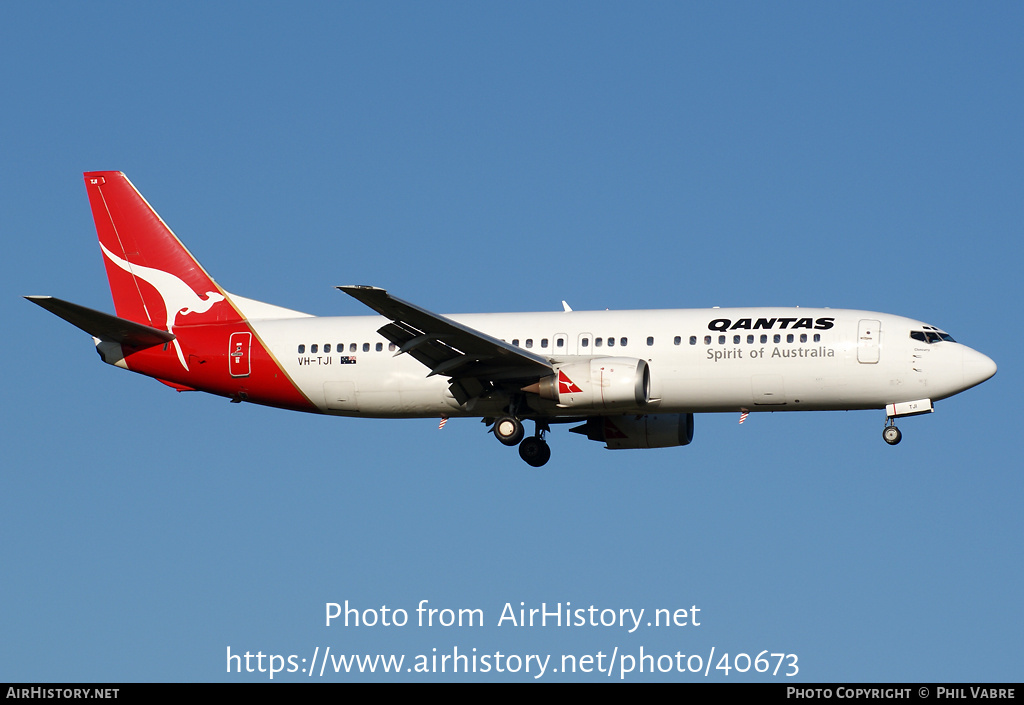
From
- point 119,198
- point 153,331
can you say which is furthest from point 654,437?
point 119,198

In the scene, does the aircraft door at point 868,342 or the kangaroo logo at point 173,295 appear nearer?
the aircraft door at point 868,342

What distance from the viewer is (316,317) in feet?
162

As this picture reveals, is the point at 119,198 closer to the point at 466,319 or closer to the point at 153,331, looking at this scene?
the point at 153,331

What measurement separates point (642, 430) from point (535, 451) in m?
3.64

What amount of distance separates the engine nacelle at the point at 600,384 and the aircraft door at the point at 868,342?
20.7 ft

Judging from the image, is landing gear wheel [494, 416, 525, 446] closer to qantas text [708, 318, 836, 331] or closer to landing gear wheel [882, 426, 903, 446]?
qantas text [708, 318, 836, 331]

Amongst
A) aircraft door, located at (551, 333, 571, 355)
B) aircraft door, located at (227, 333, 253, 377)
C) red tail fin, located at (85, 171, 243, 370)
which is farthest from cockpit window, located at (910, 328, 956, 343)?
red tail fin, located at (85, 171, 243, 370)

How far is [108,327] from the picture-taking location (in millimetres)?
47656

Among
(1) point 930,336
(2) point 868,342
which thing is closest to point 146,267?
(2) point 868,342

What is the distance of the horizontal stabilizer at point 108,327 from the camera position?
4550cm

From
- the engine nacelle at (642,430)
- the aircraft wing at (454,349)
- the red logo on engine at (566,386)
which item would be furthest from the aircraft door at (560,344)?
the engine nacelle at (642,430)

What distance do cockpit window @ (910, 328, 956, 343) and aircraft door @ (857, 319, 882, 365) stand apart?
1068mm

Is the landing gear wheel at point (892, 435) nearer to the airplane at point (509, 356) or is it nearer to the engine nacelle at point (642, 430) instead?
the airplane at point (509, 356)
